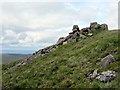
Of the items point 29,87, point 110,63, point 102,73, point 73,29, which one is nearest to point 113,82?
point 102,73

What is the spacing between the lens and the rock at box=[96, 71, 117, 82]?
41062 millimetres

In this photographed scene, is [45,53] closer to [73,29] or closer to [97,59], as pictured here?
[73,29]

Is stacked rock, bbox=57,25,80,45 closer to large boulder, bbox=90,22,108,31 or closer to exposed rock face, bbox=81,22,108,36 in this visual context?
exposed rock face, bbox=81,22,108,36

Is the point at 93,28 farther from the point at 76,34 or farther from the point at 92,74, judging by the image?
the point at 92,74

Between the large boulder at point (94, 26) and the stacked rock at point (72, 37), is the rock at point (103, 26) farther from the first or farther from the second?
the stacked rock at point (72, 37)

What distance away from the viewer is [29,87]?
164ft

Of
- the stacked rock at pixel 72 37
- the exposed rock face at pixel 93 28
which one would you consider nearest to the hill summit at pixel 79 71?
the stacked rock at pixel 72 37

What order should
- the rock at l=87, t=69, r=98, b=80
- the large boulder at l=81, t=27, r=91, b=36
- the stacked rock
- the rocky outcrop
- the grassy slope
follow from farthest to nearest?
the large boulder at l=81, t=27, r=91, b=36 → the stacked rock → the rocky outcrop → the grassy slope → the rock at l=87, t=69, r=98, b=80

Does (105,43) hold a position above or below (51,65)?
above

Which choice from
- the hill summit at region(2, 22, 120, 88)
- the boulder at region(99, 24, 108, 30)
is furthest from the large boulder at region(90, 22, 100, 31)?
the hill summit at region(2, 22, 120, 88)

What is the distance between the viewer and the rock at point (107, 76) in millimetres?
41062

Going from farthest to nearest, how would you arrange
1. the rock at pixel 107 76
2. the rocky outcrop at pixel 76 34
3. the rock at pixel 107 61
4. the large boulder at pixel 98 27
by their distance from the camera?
the large boulder at pixel 98 27 → the rocky outcrop at pixel 76 34 → the rock at pixel 107 61 → the rock at pixel 107 76

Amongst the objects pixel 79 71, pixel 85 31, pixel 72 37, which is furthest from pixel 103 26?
pixel 79 71

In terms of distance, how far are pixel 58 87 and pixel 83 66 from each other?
8.49m
